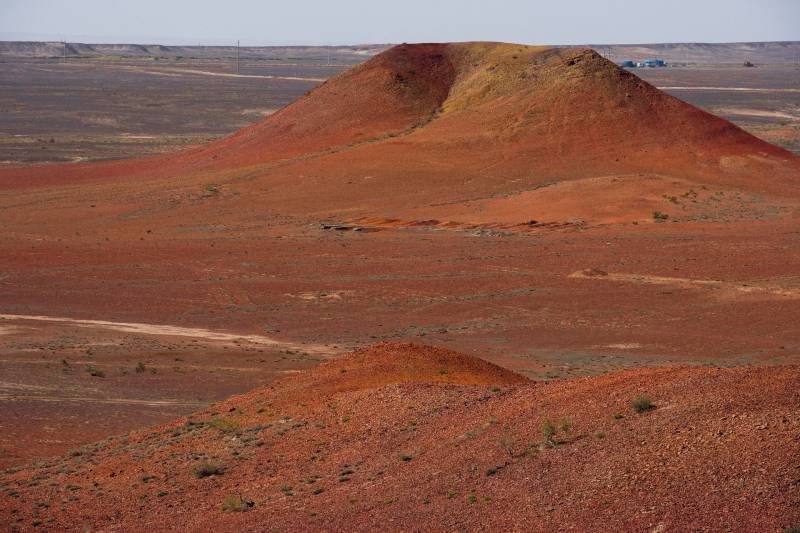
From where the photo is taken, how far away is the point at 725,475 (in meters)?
10.9

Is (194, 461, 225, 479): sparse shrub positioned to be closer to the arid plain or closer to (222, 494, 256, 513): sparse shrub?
the arid plain

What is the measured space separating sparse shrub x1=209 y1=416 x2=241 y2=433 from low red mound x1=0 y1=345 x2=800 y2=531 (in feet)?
0.13

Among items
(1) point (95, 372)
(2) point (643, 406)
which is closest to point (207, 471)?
(2) point (643, 406)

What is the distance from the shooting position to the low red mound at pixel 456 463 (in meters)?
10.9

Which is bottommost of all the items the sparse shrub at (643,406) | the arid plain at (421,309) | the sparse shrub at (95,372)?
the sparse shrub at (95,372)

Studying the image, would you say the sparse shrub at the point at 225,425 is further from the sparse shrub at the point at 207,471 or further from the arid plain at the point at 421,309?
the sparse shrub at the point at 207,471

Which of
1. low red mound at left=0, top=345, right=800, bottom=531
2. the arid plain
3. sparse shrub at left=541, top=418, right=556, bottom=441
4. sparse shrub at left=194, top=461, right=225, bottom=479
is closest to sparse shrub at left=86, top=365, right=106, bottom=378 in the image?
the arid plain

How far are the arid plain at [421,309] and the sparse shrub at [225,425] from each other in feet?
0.29

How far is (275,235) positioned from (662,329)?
18769mm

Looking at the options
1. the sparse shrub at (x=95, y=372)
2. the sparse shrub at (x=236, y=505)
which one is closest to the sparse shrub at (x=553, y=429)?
the sparse shrub at (x=236, y=505)

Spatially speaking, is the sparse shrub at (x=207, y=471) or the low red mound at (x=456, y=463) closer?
the low red mound at (x=456, y=463)

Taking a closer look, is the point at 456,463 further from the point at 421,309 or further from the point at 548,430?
the point at 421,309

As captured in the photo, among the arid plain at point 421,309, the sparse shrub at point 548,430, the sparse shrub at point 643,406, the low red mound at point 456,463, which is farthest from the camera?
the sparse shrub at point 643,406

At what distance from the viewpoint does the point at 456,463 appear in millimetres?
13258
